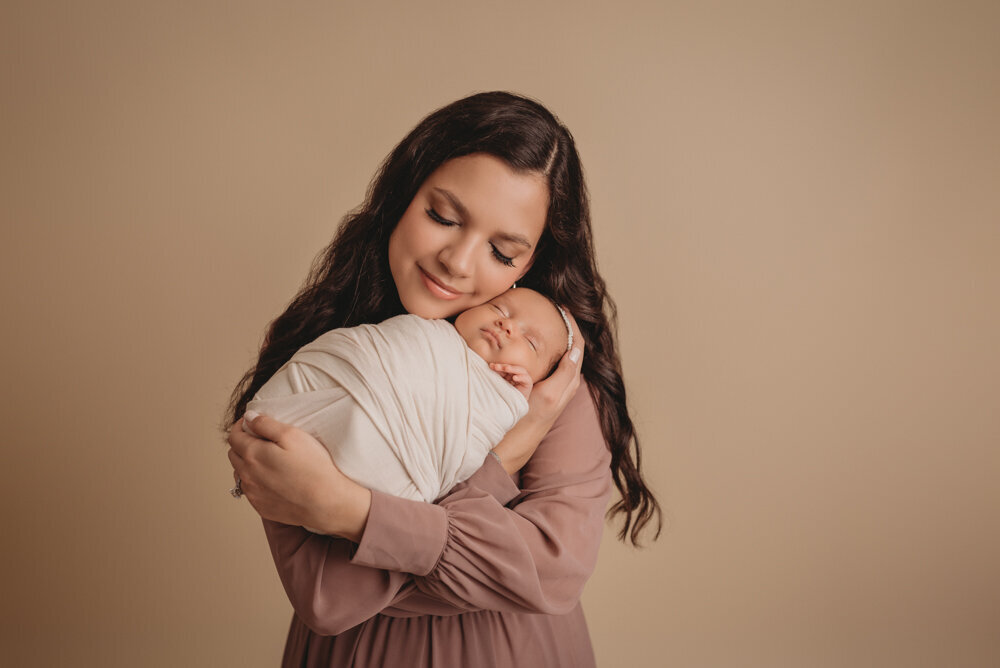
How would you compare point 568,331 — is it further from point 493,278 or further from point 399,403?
point 399,403

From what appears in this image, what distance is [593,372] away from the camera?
5.60ft

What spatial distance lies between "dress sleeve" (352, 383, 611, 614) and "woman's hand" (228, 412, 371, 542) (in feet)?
0.11

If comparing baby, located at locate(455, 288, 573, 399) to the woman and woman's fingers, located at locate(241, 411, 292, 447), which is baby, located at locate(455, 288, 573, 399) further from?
woman's fingers, located at locate(241, 411, 292, 447)

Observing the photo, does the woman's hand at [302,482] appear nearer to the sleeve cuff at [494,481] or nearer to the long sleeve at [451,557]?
the long sleeve at [451,557]

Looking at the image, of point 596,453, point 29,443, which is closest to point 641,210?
point 596,453

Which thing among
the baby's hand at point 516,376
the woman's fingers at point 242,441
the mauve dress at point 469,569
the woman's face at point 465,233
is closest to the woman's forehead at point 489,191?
the woman's face at point 465,233

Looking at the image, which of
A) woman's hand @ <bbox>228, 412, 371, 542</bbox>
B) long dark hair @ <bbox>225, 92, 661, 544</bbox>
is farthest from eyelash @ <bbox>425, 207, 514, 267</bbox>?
woman's hand @ <bbox>228, 412, 371, 542</bbox>

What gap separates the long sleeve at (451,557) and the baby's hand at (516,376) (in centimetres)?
14

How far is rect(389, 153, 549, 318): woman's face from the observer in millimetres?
1371

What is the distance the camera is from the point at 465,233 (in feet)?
4.55

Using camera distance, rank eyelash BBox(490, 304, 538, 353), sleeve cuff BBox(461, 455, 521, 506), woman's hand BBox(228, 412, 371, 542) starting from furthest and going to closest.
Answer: eyelash BBox(490, 304, 538, 353)
sleeve cuff BBox(461, 455, 521, 506)
woman's hand BBox(228, 412, 371, 542)

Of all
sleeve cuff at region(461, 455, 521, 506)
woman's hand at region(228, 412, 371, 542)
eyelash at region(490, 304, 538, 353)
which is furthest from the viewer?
eyelash at region(490, 304, 538, 353)

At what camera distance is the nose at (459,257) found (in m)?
1.37

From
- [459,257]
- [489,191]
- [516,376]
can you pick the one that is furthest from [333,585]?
[489,191]
